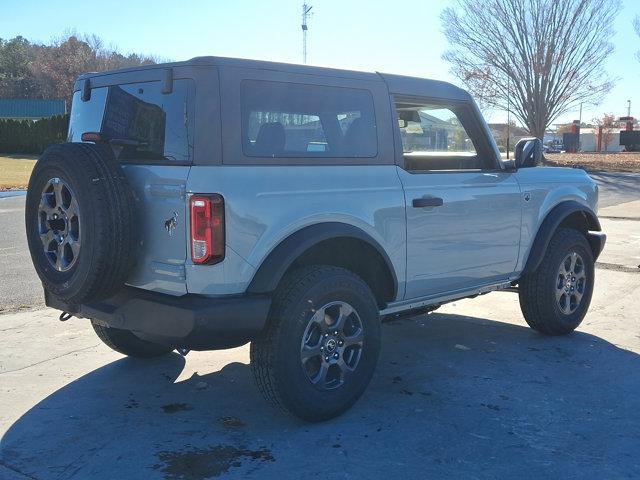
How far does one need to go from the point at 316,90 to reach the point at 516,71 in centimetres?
3477

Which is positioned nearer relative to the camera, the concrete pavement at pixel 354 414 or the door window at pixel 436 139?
the concrete pavement at pixel 354 414

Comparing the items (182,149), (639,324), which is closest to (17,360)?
(182,149)

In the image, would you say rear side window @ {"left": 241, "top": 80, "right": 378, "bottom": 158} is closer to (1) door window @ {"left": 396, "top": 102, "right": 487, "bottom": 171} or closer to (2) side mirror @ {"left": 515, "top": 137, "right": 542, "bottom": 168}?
(1) door window @ {"left": 396, "top": 102, "right": 487, "bottom": 171}

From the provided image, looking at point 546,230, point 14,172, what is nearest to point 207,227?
point 546,230

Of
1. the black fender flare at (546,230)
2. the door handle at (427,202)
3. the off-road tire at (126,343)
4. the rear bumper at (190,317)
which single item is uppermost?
the door handle at (427,202)

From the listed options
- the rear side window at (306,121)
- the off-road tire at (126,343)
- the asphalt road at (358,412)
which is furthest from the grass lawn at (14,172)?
the rear side window at (306,121)

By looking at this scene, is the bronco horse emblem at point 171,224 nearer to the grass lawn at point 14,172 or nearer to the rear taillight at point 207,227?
the rear taillight at point 207,227

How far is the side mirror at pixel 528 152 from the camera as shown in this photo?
5043 millimetres

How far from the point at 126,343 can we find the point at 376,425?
195cm

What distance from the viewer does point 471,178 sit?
4.62 metres

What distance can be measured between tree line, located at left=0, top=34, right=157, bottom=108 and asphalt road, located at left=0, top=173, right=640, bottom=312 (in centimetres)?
4179

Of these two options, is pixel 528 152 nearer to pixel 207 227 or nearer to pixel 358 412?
pixel 358 412

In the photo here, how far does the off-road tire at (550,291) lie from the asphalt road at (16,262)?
14.6ft

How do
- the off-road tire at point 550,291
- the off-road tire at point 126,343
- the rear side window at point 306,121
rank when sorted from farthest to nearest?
the off-road tire at point 550,291 < the off-road tire at point 126,343 < the rear side window at point 306,121
